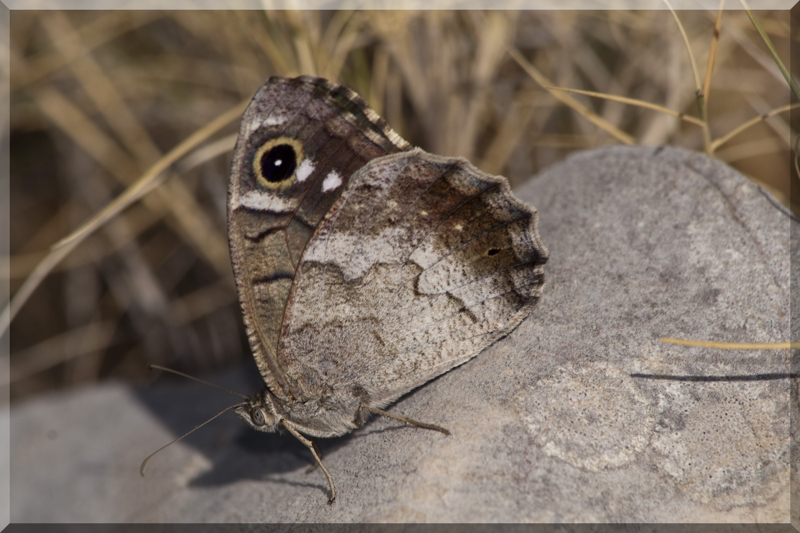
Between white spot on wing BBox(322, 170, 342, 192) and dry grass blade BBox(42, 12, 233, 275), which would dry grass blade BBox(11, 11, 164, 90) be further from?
white spot on wing BBox(322, 170, 342, 192)

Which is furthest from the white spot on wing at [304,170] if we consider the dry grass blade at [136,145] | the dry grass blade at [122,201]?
the dry grass blade at [136,145]

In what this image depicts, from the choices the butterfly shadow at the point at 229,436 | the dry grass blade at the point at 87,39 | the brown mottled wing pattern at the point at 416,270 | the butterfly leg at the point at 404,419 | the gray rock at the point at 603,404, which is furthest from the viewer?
the dry grass blade at the point at 87,39

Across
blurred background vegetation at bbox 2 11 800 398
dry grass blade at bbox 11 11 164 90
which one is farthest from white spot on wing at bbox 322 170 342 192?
dry grass blade at bbox 11 11 164 90

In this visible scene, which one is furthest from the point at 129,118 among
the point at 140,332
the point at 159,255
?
the point at 140,332

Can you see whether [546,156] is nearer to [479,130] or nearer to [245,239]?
[479,130]

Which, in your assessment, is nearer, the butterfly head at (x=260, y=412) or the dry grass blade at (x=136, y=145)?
the butterfly head at (x=260, y=412)

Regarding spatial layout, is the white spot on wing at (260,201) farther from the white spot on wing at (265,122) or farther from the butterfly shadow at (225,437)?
the butterfly shadow at (225,437)
